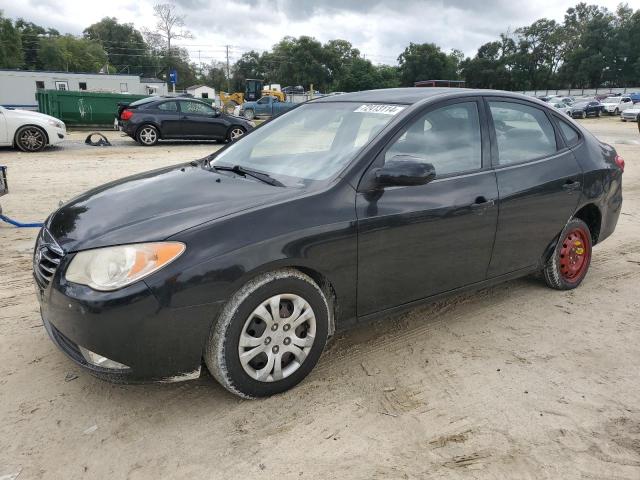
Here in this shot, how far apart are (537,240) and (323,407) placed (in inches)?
86.0

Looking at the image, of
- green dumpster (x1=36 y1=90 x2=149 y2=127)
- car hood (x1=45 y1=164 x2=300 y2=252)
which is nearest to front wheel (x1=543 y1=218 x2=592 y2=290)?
car hood (x1=45 y1=164 x2=300 y2=252)

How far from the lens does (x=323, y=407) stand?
2.77m

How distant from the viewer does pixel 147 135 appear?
16188 mm

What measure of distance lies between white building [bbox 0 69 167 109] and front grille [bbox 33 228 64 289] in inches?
1334

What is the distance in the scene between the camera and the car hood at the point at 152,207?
254 cm

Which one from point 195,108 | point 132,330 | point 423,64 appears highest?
point 423,64

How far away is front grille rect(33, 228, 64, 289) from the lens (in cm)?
261

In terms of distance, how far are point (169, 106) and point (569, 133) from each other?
14.2 metres

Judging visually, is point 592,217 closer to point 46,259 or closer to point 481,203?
point 481,203

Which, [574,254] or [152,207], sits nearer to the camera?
[152,207]

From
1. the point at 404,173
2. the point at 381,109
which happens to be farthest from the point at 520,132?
the point at 404,173

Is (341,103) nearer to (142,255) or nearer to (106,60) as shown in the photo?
(142,255)

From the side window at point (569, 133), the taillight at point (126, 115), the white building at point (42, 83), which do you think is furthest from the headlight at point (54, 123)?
the white building at point (42, 83)

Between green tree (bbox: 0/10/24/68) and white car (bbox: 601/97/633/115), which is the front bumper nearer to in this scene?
white car (bbox: 601/97/633/115)
